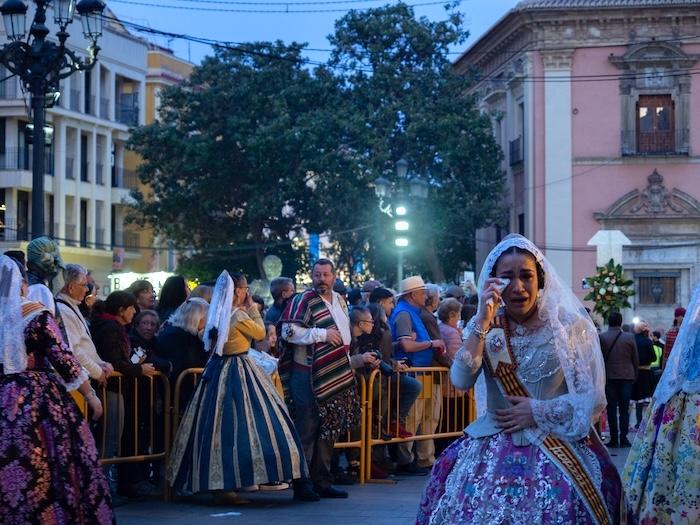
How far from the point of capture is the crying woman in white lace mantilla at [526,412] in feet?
20.7

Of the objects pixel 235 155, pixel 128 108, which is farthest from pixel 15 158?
pixel 235 155

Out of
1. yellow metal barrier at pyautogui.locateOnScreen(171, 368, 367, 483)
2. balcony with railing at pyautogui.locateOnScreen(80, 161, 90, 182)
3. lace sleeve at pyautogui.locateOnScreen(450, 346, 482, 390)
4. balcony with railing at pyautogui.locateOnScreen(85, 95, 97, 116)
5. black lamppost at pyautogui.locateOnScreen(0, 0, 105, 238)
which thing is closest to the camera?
lace sleeve at pyautogui.locateOnScreen(450, 346, 482, 390)

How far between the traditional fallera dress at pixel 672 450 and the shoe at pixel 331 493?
17.2 feet

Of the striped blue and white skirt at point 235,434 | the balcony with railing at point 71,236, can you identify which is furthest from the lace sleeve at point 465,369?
the balcony with railing at point 71,236

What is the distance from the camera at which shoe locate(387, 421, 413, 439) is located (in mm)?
14336

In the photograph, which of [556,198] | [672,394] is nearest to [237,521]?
[672,394]

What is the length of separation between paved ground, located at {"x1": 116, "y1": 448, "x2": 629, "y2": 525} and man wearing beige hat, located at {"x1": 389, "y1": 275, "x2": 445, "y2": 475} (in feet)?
6.26

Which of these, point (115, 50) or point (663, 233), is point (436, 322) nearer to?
point (663, 233)

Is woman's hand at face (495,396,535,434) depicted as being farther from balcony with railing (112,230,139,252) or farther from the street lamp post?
balcony with railing (112,230,139,252)

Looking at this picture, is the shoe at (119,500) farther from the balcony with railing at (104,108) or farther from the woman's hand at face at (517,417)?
the balcony with railing at (104,108)

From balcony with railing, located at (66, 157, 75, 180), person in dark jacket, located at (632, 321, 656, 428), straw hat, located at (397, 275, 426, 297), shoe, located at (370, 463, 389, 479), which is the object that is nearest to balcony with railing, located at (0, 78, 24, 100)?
balcony with railing, located at (66, 157, 75, 180)

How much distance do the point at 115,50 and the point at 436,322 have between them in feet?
147

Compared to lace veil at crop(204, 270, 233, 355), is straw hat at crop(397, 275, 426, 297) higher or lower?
higher

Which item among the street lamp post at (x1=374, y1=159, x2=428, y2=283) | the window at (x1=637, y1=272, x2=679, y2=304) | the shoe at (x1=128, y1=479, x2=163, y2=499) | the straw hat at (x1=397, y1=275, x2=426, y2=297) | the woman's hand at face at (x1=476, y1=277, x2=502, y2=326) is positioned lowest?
the shoe at (x1=128, y1=479, x2=163, y2=499)
